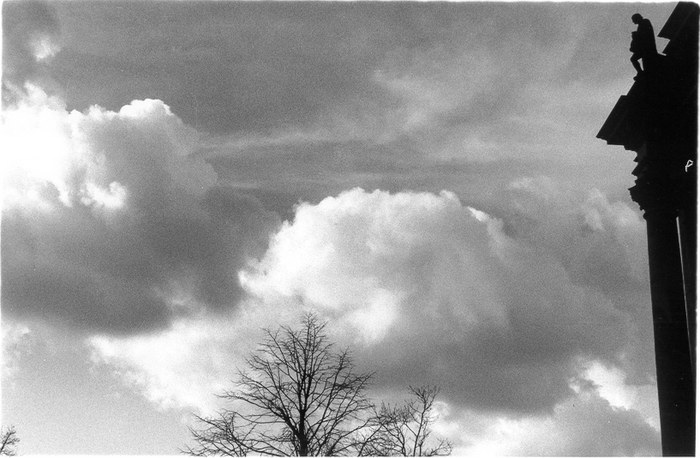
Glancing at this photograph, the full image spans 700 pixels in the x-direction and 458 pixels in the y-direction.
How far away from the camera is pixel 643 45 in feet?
44.9

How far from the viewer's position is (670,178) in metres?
13.8

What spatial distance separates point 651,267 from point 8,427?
1878 inches

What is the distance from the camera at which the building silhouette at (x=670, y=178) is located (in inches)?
497

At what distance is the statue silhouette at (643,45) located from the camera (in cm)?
1369

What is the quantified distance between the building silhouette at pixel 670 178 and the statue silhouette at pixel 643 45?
47mm

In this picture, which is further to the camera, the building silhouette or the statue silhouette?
the statue silhouette

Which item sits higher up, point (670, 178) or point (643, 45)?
point (643, 45)

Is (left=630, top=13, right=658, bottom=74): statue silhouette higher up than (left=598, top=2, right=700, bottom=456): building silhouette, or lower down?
higher up

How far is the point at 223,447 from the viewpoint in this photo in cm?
2412

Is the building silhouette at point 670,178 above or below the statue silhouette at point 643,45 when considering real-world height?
below

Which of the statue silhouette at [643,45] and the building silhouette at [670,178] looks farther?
the statue silhouette at [643,45]

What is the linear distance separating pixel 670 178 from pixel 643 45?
2.67 meters

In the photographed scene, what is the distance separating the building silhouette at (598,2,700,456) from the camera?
1262cm

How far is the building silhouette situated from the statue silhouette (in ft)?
0.16
